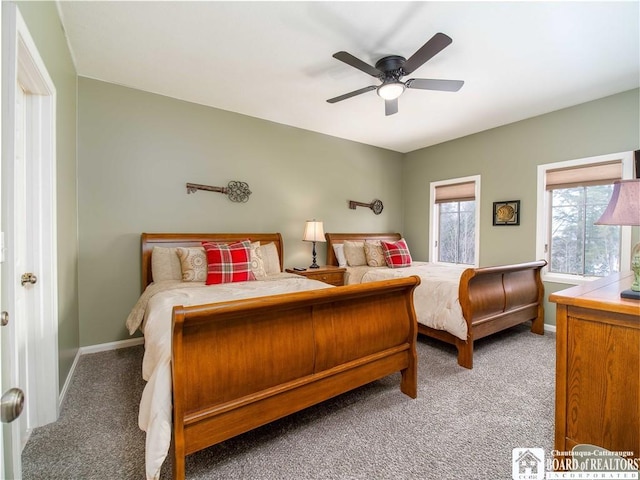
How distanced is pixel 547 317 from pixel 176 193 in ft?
15.5

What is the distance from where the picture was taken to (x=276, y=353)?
5.14ft

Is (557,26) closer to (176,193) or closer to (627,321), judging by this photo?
(627,321)

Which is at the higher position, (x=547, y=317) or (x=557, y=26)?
(x=557, y=26)

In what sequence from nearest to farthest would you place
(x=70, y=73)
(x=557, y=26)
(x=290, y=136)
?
(x=557, y=26)
(x=70, y=73)
(x=290, y=136)

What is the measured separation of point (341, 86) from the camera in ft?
9.91

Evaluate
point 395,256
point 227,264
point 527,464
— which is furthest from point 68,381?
point 395,256

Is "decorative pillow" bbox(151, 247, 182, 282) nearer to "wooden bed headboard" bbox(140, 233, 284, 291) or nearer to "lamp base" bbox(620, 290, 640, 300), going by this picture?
"wooden bed headboard" bbox(140, 233, 284, 291)

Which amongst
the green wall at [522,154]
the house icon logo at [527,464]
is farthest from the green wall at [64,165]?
the green wall at [522,154]

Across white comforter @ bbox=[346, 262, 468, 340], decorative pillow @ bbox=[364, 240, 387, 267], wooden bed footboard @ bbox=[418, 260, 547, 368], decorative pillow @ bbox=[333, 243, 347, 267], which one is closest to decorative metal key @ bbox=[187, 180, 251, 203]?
decorative pillow @ bbox=[333, 243, 347, 267]

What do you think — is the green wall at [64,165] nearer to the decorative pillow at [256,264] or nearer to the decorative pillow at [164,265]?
the decorative pillow at [164,265]

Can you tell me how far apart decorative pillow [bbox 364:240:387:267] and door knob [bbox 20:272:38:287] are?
357 centimetres

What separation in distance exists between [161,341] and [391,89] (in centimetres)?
247

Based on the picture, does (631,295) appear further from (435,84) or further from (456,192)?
(456,192)

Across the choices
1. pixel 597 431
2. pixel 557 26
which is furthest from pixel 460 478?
pixel 557 26
